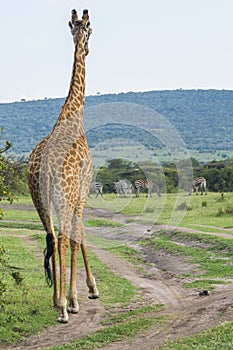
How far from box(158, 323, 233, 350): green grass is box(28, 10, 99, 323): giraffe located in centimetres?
203

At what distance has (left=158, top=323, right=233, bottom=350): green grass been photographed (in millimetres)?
6785

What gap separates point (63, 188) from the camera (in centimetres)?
902

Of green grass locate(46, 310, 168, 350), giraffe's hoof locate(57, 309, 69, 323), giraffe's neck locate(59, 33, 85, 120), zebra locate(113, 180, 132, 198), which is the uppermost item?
giraffe's neck locate(59, 33, 85, 120)

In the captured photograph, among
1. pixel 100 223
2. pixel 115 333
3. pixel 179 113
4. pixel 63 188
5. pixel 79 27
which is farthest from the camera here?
pixel 179 113

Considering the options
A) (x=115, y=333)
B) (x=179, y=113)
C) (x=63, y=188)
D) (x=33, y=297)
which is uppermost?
(x=179, y=113)

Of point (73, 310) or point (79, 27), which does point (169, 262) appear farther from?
point (79, 27)

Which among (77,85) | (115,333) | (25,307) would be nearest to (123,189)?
(77,85)

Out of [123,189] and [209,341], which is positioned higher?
[123,189]

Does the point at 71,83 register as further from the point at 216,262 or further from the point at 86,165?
the point at 216,262

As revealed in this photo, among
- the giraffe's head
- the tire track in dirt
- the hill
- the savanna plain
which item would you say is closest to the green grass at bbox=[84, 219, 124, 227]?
the savanna plain

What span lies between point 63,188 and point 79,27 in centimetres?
280

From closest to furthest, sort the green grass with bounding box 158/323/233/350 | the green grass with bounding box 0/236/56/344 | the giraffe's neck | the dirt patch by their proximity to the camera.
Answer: the green grass with bounding box 158/323/233/350
the green grass with bounding box 0/236/56/344
the giraffe's neck
the dirt patch

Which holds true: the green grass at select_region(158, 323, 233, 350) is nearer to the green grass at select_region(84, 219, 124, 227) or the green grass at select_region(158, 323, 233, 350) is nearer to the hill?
the green grass at select_region(84, 219, 124, 227)

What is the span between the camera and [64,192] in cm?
903
